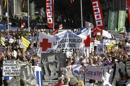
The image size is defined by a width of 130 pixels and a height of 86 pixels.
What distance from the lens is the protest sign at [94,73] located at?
16094 millimetres

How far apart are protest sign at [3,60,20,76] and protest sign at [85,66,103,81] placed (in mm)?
1941

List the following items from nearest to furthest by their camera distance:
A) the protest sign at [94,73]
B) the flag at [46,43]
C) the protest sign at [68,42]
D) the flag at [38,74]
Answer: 1. the protest sign at [94,73]
2. the flag at [38,74]
3. the flag at [46,43]
4. the protest sign at [68,42]

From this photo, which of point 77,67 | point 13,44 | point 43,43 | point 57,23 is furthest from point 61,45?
point 57,23

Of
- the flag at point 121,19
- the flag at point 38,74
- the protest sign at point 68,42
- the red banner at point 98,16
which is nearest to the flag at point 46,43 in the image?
the protest sign at point 68,42

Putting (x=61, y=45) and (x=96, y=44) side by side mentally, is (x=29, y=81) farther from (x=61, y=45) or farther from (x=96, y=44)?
(x=96, y=44)

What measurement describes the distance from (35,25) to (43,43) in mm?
40365

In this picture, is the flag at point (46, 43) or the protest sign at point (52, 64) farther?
the flag at point (46, 43)

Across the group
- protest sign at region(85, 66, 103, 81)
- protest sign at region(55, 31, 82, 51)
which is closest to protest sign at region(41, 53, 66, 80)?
protest sign at region(55, 31, 82, 51)

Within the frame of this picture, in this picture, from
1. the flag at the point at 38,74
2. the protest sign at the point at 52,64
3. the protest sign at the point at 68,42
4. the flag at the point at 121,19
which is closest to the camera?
the flag at the point at 38,74

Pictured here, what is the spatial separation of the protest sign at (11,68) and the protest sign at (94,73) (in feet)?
6.37

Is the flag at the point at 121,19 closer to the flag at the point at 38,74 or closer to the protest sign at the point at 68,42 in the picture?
the protest sign at the point at 68,42

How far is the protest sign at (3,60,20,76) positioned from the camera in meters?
17.1

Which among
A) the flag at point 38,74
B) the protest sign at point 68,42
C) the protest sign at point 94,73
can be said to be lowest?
the flag at point 38,74

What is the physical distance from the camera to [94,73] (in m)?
16.4
